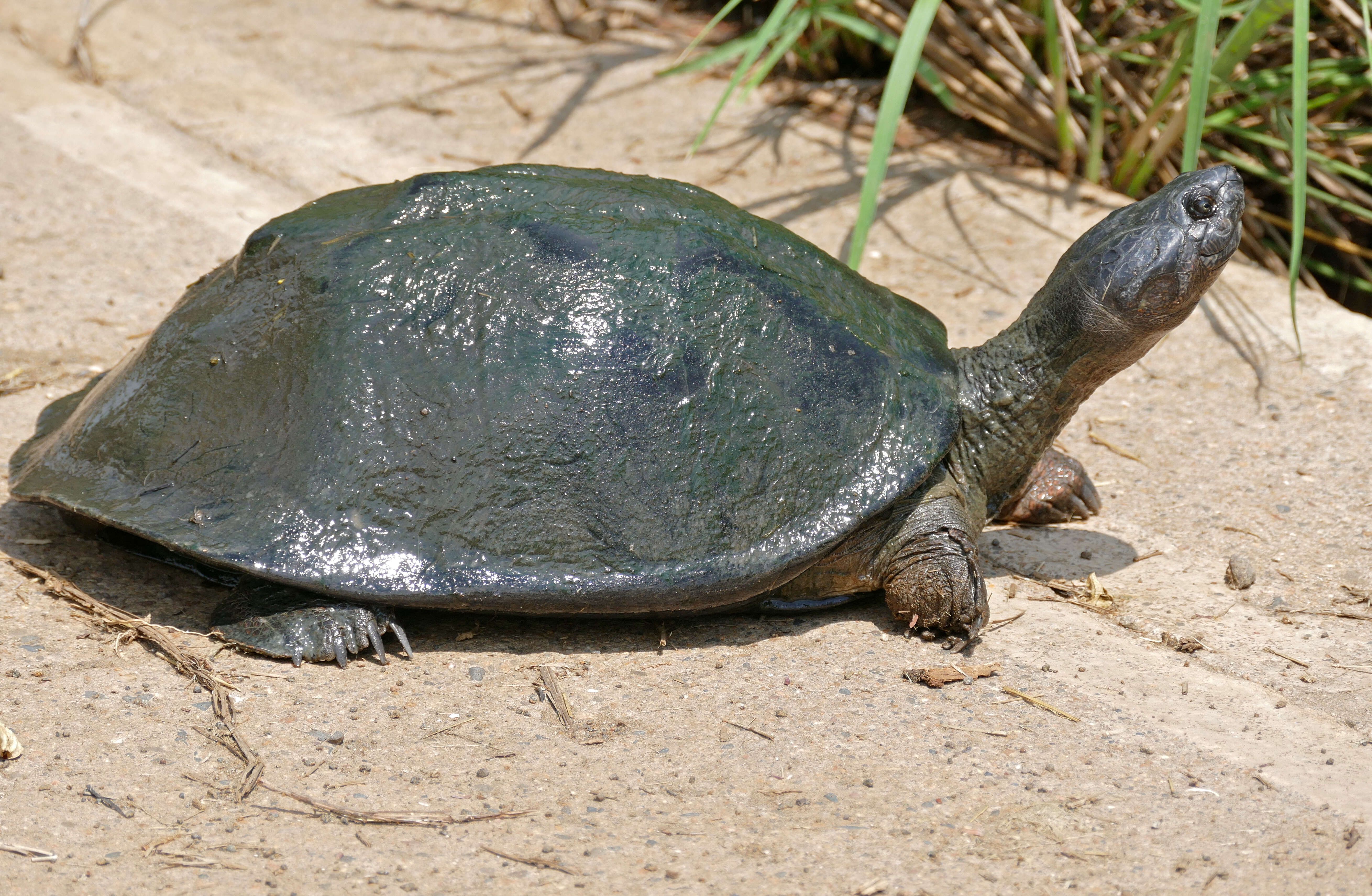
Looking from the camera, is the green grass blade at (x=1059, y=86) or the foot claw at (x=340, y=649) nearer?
the foot claw at (x=340, y=649)

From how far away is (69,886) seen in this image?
6.82 feet

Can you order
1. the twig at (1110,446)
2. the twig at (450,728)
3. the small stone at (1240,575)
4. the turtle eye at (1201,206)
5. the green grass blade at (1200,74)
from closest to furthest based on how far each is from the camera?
the twig at (450,728), the turtle eye at (1201,206), the small stone at (1240,575), the green grass blade at (1200,74), the twig at (1110,446)

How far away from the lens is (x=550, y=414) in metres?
2.83

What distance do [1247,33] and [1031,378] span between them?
2.33 meters

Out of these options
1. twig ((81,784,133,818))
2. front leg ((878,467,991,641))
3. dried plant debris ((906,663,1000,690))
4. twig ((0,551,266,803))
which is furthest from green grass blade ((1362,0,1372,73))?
twig ((81,784,133,818))

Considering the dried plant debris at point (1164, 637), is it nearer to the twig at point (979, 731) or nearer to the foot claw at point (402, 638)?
the twig at point (979, 731)

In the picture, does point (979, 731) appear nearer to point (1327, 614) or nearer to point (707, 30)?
point (1327, 614)

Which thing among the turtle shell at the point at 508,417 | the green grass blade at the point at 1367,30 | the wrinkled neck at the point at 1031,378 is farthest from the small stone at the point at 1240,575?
the green grass blade at the point at 1367,30

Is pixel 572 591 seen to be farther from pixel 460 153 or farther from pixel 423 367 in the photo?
pixel 460 153

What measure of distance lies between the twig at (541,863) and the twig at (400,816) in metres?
0.12

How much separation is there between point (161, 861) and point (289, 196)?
4.24 meters

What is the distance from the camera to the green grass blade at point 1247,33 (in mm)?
4414

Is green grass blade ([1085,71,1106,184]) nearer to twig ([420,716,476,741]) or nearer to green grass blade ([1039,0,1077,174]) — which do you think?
green grass blade ([1039,0,1077,174])

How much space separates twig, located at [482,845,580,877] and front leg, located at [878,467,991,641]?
4.10 ft
